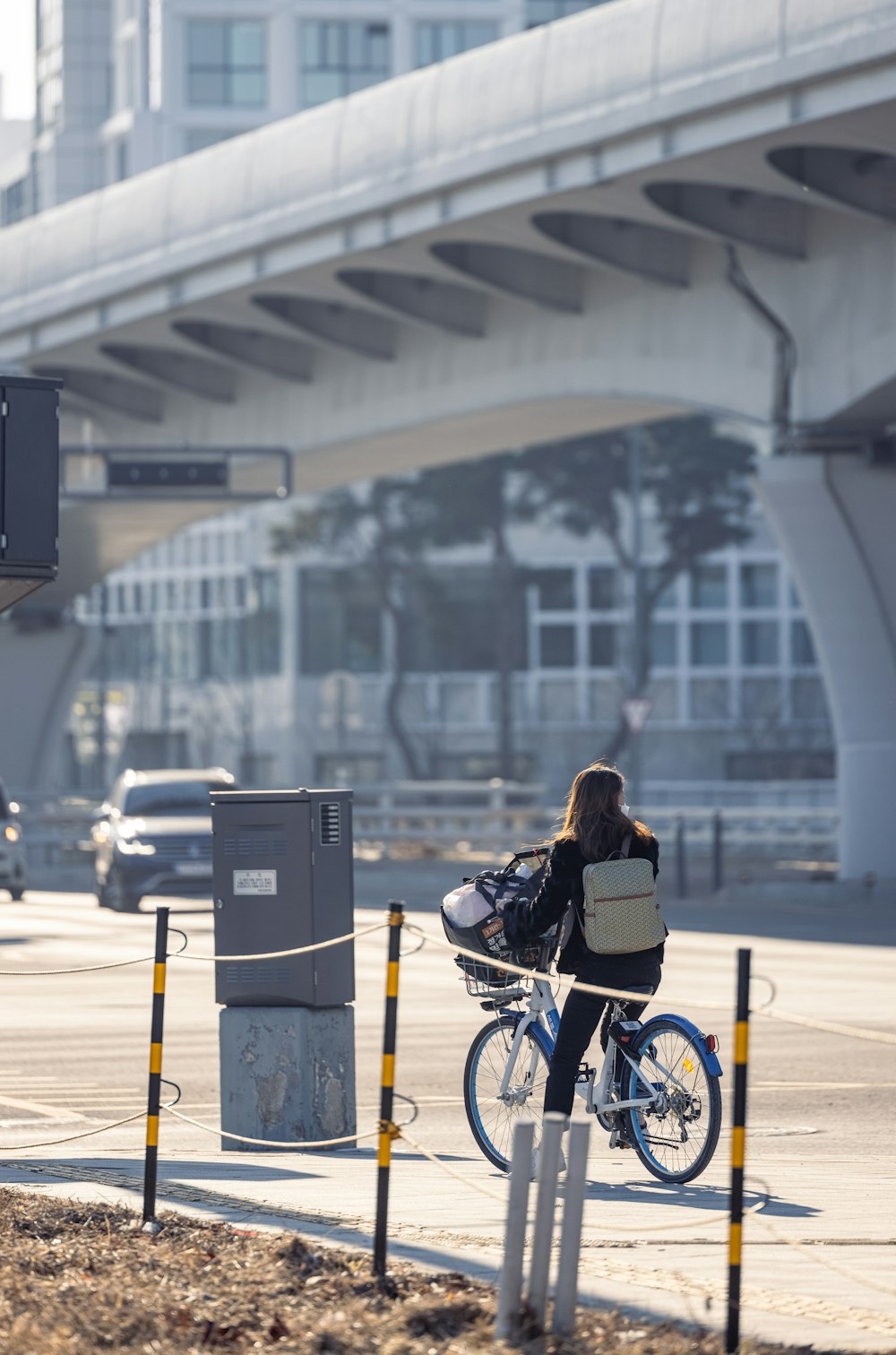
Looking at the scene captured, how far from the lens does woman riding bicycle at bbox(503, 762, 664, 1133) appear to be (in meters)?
9.20

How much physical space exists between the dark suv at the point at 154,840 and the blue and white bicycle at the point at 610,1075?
19.7 metres

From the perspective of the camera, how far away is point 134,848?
2997cm

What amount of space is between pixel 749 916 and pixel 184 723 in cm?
6083

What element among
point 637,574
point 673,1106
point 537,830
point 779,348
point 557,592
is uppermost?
point 779,348

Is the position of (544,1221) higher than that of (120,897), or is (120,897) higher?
(544,1221)

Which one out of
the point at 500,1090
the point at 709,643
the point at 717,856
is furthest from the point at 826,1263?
the point at 709,643

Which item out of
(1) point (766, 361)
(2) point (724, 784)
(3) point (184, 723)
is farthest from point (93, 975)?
(3) point (184, 723)

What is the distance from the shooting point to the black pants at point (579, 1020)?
9195 mm

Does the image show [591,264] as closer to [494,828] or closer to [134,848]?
[134,848]

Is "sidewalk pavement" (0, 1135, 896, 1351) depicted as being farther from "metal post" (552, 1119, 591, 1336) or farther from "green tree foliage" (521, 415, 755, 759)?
"green tree foliage" (521, 415, 755, 759)

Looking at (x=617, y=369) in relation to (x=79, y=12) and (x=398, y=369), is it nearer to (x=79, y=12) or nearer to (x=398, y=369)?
(x=398, y=369)

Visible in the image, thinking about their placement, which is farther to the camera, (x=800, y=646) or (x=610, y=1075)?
(x=800, y=646)

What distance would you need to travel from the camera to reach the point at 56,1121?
38.3 ft

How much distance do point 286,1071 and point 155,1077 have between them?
2.12 meters
